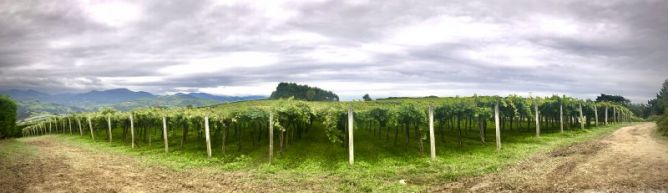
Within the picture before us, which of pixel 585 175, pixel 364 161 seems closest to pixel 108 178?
pixel 364 161

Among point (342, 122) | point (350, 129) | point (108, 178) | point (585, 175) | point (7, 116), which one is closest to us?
point (585, 175)

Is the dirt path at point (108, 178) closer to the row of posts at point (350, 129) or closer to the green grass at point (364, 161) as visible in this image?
the green grass at point (364, 161)

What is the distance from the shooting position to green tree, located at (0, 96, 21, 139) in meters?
56.9

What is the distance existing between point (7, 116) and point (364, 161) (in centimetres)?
5842

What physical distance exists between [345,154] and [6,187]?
17.0 m

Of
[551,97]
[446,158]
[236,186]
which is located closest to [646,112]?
[551,97]

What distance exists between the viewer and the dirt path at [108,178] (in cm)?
1793

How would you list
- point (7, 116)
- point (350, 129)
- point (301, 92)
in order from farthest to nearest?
point (301, 92) < point (7, 116) < point (350, 129)

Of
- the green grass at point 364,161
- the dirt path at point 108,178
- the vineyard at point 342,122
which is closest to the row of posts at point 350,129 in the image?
the vineyard at point 342,122

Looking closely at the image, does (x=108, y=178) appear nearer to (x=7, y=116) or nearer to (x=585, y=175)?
(x=585, y=175)

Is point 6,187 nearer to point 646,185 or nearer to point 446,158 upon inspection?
point 446,158

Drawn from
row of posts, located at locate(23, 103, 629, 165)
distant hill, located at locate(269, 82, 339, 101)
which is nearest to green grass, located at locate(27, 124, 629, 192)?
row of posts, located at locate(23, 103, 629, 165)

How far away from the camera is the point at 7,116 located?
191 feet

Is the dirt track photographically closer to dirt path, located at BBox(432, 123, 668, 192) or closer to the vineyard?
dirt path, located at BBox(432, 123, 668, 192)
